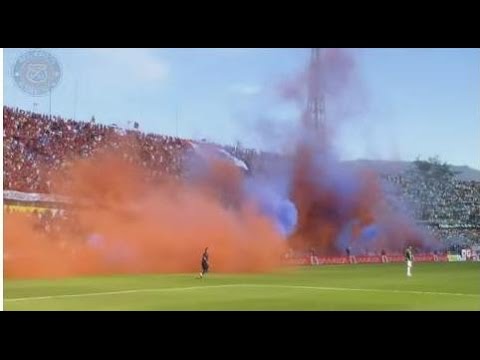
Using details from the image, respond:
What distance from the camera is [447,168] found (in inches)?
740

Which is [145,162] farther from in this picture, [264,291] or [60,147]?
[264,291]

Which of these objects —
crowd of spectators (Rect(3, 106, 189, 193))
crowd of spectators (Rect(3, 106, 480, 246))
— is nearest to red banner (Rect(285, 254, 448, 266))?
crowd of spectators (Rect(3, 106, 480, 246))

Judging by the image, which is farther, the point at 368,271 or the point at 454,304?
the point at 368,271

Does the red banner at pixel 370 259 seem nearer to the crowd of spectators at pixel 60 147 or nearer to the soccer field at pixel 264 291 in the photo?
the soccer field at pixel 264 291

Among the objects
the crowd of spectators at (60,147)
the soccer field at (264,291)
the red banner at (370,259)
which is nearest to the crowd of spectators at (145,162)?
the crowd of spectators at (60,147)

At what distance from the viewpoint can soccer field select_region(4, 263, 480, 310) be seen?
13.8 m

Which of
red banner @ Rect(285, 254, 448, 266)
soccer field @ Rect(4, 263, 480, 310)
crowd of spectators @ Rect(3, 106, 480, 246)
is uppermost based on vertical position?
crowd of spectators @ Rect(3, 106, 480, 246)

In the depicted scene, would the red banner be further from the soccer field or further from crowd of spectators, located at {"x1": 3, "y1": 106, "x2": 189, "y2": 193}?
crowd of spectators, located at {"x1": 3, "y1": 106, "x2": 189, "y2": 193}

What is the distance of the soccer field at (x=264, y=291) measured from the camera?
1384cm

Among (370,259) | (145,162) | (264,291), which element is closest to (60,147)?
(145,162)

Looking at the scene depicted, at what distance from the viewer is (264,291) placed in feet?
53.0
